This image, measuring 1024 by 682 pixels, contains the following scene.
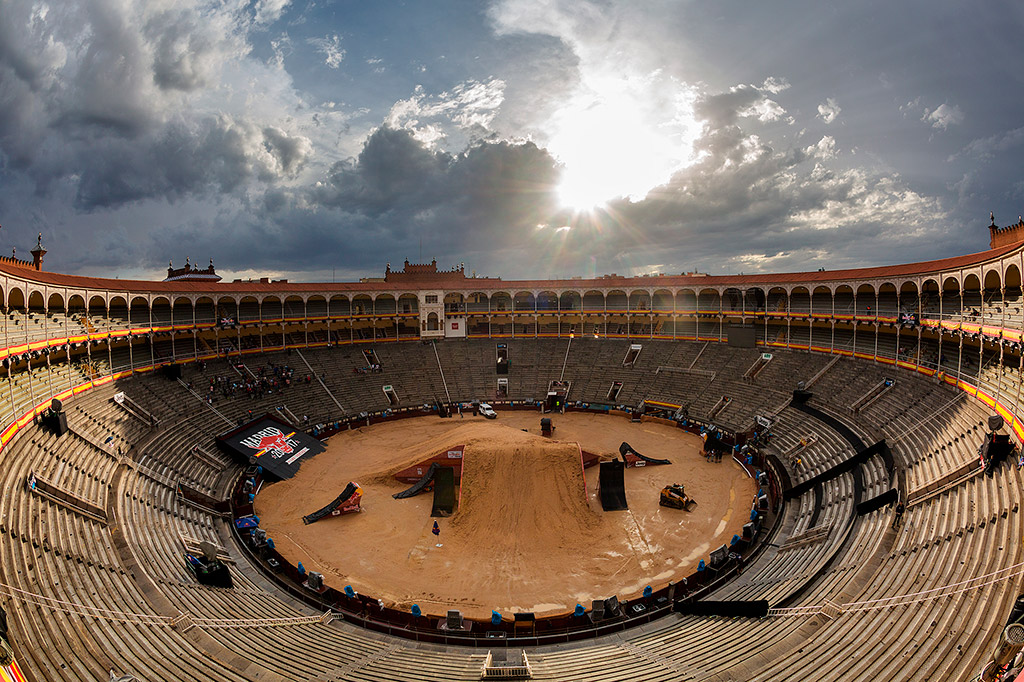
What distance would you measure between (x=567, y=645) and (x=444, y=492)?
12145 millimetres

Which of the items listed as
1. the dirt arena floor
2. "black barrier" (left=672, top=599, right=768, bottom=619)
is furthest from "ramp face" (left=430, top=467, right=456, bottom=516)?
"black barrier" (left=672, top=599, right=768, bottom=619)

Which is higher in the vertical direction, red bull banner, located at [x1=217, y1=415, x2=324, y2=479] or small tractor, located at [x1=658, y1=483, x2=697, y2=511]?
red bull banner, located at [x1=217, y1=415, x2=324, y2=479]

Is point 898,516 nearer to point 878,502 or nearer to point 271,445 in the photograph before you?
point 878,502

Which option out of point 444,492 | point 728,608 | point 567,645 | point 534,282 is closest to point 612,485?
point 444,492

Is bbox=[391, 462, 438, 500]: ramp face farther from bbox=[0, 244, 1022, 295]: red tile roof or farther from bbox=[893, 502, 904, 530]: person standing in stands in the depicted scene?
bbox=[0, 244, 1022, 295]: red tile roof

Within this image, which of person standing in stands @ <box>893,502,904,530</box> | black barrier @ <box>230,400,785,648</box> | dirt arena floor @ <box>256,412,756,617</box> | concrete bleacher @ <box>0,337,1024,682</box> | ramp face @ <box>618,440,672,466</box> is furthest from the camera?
ramp face @ <box>618,440,672,466</box>

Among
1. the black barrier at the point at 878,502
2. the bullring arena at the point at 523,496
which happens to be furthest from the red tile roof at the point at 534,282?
the black barrier at the point at 878,502

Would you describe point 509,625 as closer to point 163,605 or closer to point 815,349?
point 163,605

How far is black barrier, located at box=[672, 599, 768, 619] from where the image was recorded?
16859mm

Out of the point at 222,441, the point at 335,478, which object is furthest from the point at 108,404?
the point at 335,478

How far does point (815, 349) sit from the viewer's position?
45.5 metres

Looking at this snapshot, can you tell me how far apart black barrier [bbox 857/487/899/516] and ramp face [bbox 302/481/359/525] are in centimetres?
2595

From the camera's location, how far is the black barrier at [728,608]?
55.3 feet

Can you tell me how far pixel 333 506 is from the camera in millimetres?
27203
